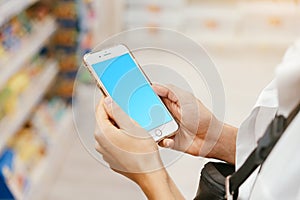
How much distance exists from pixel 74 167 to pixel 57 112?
33cm

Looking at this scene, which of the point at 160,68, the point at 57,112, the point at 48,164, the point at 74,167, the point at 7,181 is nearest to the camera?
the point at 160,68

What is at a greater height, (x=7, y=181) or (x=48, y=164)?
(x=7, y=181)

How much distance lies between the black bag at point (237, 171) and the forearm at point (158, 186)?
6cm

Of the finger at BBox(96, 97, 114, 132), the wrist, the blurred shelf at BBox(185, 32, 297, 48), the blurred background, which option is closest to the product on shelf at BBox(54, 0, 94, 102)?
the blurred background

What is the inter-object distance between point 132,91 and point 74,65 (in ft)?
6.11

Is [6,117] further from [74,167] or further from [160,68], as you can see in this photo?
[160,68]

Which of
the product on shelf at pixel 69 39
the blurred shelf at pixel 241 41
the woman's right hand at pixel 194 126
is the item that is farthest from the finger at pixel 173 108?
the blurred shelf at pixel 241 41

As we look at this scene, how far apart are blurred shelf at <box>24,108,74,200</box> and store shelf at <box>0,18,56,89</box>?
428mm

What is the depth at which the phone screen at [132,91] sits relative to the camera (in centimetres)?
89

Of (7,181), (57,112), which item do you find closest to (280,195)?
(7,181)

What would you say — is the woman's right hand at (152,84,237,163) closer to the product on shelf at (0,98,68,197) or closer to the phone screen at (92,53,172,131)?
the phone screen at (92,53,172,131)

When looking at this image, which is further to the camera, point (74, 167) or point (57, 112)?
point (57, 112)

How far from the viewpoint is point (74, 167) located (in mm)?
2455

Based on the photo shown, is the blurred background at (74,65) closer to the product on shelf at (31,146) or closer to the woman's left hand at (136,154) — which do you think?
the product on shelf at (31,146)
